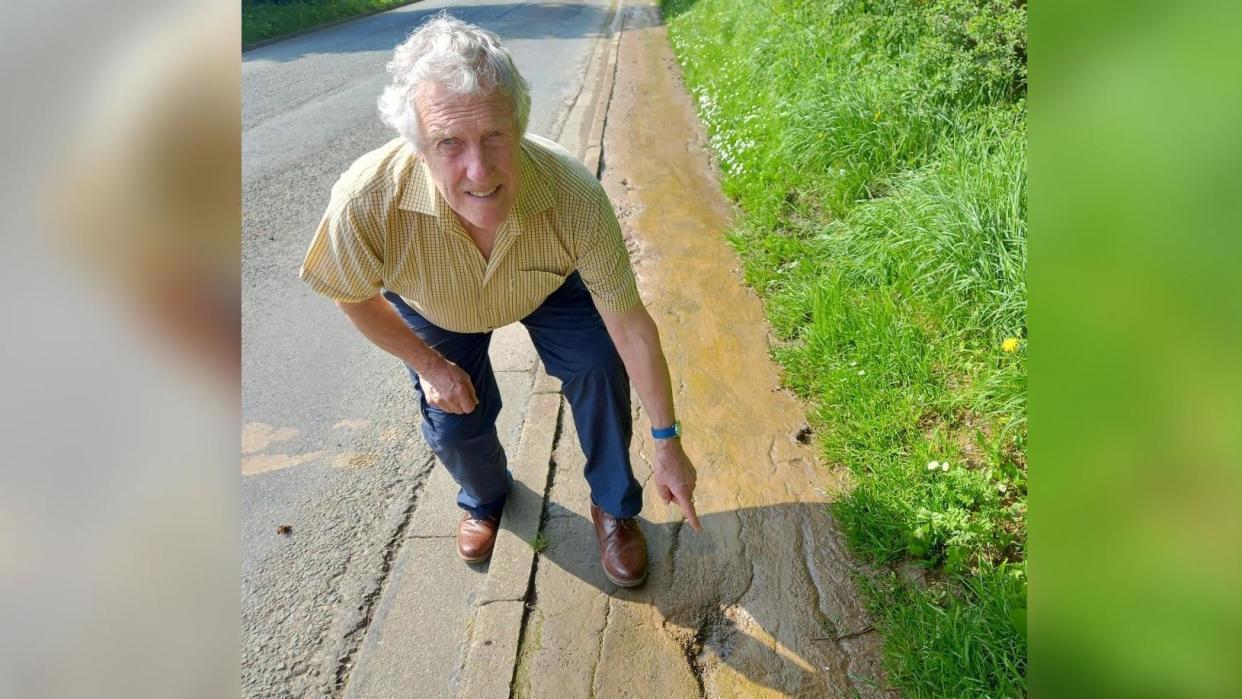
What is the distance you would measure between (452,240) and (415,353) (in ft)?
1.26

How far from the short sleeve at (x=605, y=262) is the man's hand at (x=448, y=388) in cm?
48

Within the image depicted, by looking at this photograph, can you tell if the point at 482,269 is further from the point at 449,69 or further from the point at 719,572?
the point at 719,572

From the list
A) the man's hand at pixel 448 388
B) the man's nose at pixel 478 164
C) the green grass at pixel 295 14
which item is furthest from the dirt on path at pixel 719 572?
the green grass at pixel 295 14

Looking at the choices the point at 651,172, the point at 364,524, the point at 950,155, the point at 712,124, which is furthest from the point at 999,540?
the point at 712,124

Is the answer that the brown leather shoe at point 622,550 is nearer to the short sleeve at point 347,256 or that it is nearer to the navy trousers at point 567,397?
the navy trousers at point 567,397

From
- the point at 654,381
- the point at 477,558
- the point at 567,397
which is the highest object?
the point at 654,381

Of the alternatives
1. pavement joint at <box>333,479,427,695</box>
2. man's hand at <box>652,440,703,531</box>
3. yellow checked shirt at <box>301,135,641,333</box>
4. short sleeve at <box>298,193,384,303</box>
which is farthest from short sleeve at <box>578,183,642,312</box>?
pavement joint at <box>333,479,427,695</box>

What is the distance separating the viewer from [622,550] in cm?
261

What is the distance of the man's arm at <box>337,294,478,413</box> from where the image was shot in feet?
7.48

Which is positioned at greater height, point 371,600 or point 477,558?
point 477,558

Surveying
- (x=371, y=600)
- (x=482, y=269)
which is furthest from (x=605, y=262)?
(x=371, y=600)
